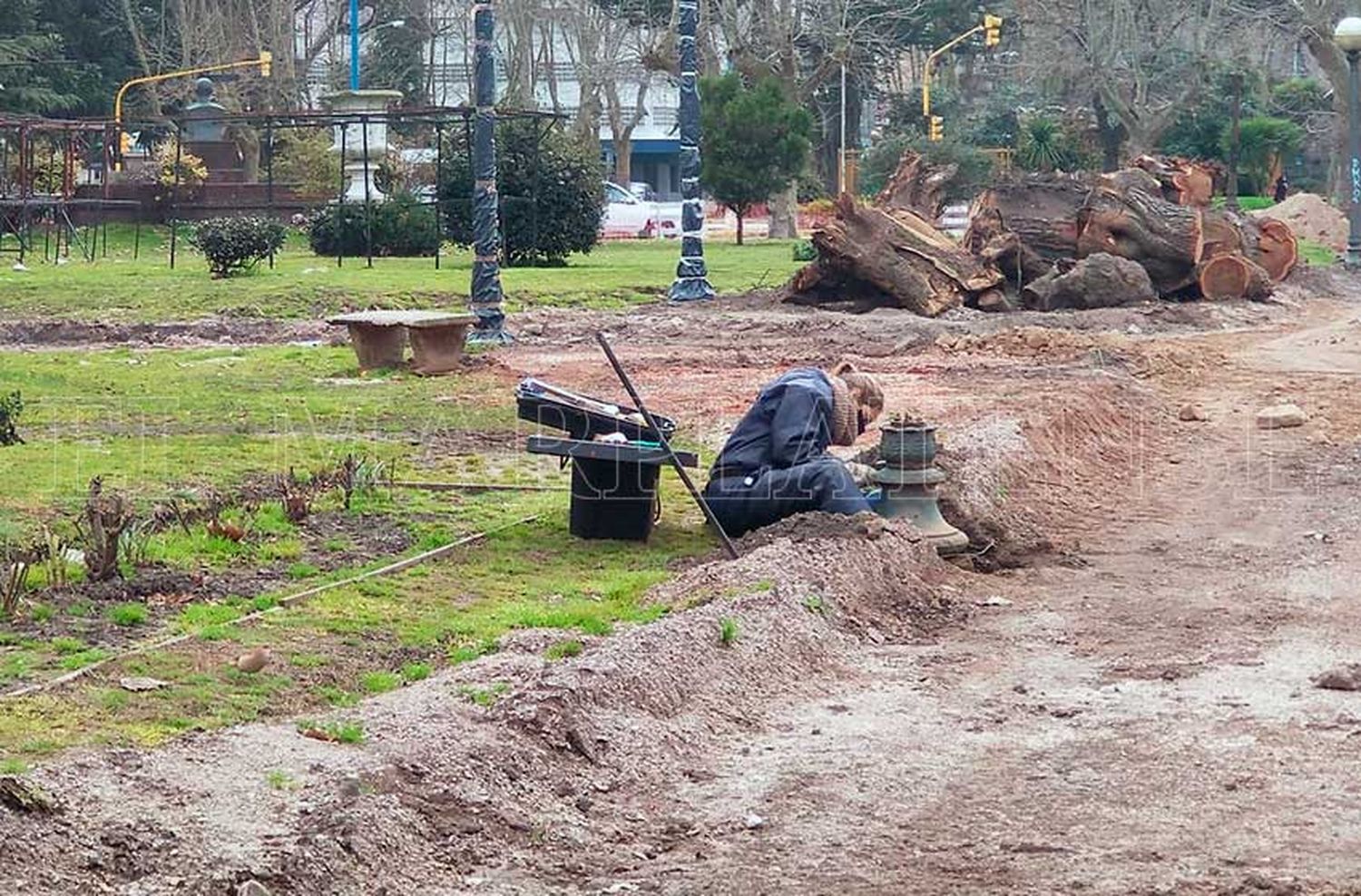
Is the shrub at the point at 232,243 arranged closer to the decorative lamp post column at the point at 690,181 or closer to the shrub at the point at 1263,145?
the decorative lamp post column at the point at 690,181

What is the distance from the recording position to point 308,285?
2797 centimetres

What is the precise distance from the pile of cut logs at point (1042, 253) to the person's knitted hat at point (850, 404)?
14.0m

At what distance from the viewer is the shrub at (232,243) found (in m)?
30.1

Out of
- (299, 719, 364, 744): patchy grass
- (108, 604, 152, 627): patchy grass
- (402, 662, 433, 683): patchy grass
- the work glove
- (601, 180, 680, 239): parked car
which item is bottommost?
(601, 180, 680, 239): parked car

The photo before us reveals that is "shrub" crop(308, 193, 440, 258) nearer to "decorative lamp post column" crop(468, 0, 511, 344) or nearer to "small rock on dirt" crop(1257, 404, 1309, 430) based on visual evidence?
"decorative lamp post column" crop(468, 0, 511, 344)

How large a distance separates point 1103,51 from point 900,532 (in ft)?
174

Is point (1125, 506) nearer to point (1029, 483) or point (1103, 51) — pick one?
point (1029, 483)

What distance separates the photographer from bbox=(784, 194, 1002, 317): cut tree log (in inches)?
1042

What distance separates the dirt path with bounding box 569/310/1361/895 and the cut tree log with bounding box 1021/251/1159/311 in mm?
14932

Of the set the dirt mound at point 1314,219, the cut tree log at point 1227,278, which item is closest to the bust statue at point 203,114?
the dirt mound at point 1314,219

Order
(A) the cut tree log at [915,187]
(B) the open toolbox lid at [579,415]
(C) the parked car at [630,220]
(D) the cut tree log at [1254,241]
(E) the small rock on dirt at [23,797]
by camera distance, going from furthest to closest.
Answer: (C) the parked car at [630,220], (A) the cut tree log at [915,187], (D) the cut tree log at [1254,241], (B) the open toolbox lid at [579,415], (E) the small rock on dirt at [23,797]

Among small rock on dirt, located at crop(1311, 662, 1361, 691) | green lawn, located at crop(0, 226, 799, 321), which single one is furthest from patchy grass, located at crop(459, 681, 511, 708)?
green lawn, located at crop(0, 226, 799, 321)

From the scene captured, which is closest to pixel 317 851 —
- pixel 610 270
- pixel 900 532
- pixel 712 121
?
pixel 900 532

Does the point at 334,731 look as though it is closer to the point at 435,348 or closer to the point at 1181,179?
the point at 435,348
